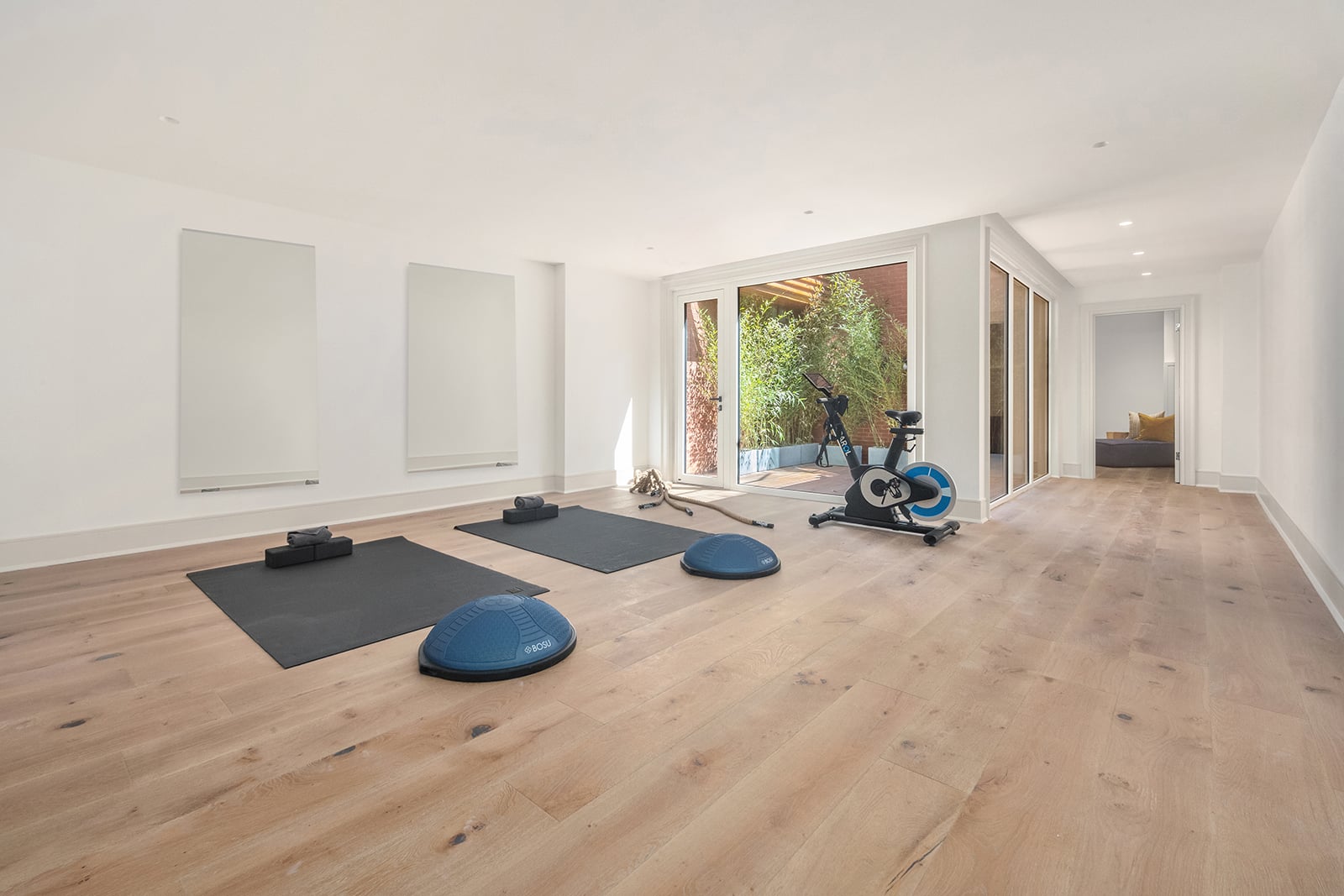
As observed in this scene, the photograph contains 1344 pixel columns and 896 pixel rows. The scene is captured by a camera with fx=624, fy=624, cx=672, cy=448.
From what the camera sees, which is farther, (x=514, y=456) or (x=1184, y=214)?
(x=514, y=456)

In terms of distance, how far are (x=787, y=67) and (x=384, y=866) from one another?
3110mm

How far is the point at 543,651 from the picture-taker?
2.32m

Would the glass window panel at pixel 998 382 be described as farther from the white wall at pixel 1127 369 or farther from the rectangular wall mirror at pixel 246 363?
the white wall at pixel 1127 369

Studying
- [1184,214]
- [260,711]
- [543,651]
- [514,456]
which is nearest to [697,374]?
[514,456]

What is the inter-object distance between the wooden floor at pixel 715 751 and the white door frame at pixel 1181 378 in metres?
5.07

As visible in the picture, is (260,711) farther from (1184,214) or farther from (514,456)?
(1184,214)

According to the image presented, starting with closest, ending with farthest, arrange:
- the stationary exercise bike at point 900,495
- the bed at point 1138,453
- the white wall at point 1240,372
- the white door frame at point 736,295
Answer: the stationary exercise bike at point 900,495
the white door frame at point 736,295
the white wall at point 1240,372
the bed at point 1138,453

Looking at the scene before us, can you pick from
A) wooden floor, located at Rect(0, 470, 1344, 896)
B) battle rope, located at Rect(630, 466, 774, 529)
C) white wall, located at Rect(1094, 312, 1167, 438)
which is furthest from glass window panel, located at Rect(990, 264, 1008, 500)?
white wall, located at Rect(1094, 312, 1167, 438)

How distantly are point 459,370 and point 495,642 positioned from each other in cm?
401

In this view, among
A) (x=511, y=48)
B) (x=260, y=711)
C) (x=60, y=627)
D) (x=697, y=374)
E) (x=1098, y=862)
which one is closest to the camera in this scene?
(x=1098, y=862)

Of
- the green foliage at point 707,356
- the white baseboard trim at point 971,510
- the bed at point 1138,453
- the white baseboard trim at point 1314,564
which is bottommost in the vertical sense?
the white baseboard trim at point 1314,564

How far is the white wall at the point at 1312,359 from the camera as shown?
2967 millimetres

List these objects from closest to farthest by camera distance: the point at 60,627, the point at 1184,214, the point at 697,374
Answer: the point at 60,627, the point at 1184,214, the point at 697,374

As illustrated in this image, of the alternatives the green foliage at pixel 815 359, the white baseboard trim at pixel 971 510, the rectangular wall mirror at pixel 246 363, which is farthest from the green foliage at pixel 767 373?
the rectangular wall mirror at pixel 246 363
